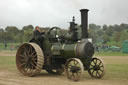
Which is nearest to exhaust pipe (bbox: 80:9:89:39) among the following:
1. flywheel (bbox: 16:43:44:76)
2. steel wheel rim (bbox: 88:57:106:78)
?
steel wheel rim (bbox: 88:57:106:78)

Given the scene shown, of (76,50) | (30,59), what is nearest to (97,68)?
(76,50)

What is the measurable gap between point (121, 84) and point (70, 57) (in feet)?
8.15

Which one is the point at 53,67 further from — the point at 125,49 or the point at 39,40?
the point at 125,49

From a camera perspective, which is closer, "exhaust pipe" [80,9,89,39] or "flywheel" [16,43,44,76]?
"exhaust pipe" [80,9,89,39]

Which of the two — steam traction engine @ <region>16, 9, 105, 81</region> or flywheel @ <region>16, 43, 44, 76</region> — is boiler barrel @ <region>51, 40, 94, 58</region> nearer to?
steam traction engine @ <region>16, 9, 105, 81</region>

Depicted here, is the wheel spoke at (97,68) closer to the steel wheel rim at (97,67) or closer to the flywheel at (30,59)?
the steel wheel rim at (97,67)

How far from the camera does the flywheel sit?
9.31 metres

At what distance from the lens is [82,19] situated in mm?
8766

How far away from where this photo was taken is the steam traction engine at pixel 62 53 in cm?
876

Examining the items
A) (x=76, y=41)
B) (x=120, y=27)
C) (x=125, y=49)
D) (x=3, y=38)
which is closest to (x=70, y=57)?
(x=76, y=41)

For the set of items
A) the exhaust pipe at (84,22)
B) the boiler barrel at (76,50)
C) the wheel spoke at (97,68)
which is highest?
the exhaust pipe at (84,22)

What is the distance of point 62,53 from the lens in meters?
9.45

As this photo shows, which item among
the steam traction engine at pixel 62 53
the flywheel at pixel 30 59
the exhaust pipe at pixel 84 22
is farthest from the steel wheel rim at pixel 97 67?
the flywheel at pixel 30 59

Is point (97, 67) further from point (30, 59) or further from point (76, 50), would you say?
point (30, 59)
